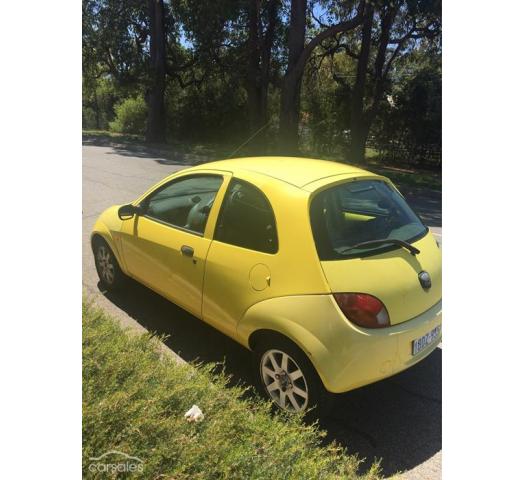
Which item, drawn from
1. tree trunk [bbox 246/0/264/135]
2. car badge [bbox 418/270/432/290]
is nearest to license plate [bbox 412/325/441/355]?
car badge [bbox 418/270/432/290]

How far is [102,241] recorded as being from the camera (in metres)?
4.43

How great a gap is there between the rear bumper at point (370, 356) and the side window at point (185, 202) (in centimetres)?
143

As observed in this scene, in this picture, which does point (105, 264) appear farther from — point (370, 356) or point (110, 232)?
point (370, 356)

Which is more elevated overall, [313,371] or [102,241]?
[102,241]

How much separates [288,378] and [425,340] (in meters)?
0.85

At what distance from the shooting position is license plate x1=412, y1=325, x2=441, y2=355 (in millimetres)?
2597

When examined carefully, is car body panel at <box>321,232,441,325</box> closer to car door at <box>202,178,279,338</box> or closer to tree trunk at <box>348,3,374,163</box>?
car door at <box>202,178,279,338</box>

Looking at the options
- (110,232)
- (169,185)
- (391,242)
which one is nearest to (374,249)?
(391,242)

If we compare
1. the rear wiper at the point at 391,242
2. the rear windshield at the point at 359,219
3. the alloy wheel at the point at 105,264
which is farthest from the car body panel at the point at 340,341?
the alloy wheel at the point at 105,264

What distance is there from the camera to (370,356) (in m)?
2.42
